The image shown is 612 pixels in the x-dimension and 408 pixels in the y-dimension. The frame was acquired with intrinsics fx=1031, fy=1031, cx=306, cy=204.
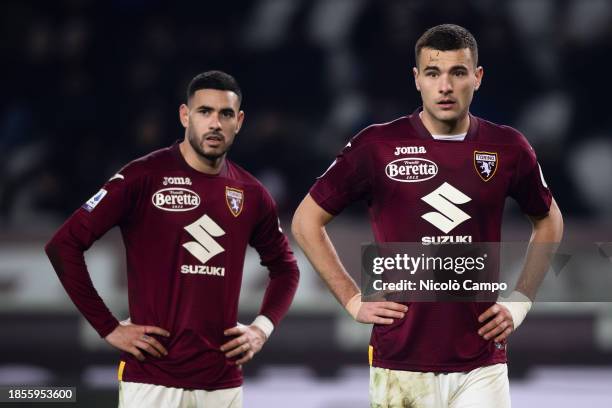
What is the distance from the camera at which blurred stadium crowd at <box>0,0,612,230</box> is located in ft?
30.0

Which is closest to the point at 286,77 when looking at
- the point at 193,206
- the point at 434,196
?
the point at 193,206

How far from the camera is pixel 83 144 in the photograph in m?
9.04

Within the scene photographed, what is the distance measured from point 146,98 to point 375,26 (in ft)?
7.94

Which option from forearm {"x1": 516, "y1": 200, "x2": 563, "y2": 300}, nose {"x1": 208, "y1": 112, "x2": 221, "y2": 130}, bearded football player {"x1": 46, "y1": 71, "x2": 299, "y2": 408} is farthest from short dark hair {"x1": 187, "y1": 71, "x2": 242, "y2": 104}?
forearm {"x1": 516, "y1": 200, "x2": 563, "y2": 300}

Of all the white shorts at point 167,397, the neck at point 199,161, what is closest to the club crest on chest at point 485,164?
the neck at point 199,161

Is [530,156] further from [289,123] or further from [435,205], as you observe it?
[289,123]

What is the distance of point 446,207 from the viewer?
416 centimetres

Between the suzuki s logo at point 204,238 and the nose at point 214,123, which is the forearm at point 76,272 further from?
the nose at point 214,123

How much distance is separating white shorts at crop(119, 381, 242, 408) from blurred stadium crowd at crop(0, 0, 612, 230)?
4.42 metres

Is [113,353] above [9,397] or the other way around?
above

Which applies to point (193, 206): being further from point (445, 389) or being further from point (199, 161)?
point (445, 389)

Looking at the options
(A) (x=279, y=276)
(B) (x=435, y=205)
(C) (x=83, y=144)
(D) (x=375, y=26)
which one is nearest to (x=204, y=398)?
(A) (x=279, y=276)

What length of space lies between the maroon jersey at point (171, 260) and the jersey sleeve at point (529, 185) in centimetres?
127

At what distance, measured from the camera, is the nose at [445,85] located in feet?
13.7
